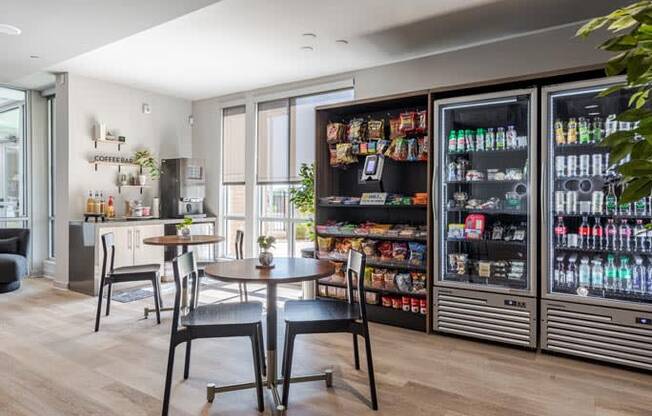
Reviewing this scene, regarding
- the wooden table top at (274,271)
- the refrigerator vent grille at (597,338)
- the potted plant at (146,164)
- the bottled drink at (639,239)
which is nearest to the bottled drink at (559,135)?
the bottled drink at (639,239)

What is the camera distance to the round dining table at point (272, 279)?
93.4 inches

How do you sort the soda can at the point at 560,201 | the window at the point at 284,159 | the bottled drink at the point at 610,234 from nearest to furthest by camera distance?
the bottled drink at the point at 610,234 < the soda can at the point at 560,201 < the window at the point at 284,159

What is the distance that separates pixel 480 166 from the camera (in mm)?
3891

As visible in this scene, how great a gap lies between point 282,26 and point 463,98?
178 cm

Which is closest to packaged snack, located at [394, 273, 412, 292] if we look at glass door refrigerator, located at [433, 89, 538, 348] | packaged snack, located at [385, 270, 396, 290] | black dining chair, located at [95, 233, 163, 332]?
packaged snack, located at [385, 270, 396, 290]

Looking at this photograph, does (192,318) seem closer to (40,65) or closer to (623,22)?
(623,22)

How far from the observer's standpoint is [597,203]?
322 centimetres

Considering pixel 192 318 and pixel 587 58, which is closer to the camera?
pixel 192 318

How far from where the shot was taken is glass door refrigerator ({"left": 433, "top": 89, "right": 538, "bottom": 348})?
3.38 metres

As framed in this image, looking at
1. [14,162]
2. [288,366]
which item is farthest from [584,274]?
[14,162]

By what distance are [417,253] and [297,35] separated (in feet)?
7.93

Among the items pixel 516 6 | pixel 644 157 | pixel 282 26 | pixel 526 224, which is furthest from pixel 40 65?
pixel 644 157

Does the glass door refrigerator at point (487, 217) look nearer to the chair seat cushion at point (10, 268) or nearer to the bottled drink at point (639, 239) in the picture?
the bottled drink at point (639, 239)

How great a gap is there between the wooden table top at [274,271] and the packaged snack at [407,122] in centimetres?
176
